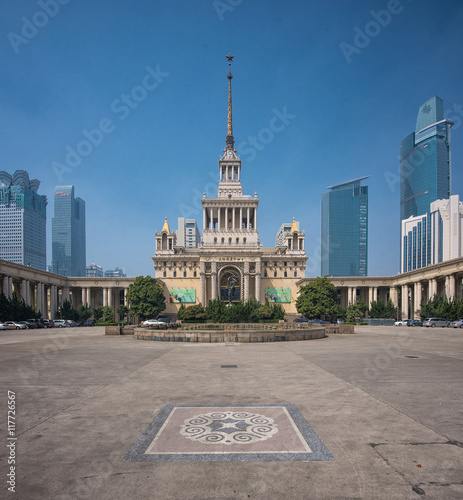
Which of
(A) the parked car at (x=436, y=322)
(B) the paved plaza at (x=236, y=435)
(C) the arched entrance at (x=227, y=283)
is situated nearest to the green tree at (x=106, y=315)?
(C) the arched entrance at (x=227, y=283)

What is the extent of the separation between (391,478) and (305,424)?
2.48m

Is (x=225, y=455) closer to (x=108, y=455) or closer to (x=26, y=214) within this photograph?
(x=108, y=455)

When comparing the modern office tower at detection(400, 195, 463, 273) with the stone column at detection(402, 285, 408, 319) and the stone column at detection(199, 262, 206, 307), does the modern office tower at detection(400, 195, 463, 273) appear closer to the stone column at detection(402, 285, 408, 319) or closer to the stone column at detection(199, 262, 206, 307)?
the stone column at detection(402, 285, 408, 319)

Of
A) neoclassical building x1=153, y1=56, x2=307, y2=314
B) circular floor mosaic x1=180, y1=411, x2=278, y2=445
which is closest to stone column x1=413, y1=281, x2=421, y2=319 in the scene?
neoclassical building x1=153, y1=56, x2=307, y2=314

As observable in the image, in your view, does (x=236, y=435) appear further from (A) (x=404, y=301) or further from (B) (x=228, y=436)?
(A) (x=404, y=301)

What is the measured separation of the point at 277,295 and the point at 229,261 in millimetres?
14909

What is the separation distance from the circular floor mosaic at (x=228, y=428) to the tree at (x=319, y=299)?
205ft

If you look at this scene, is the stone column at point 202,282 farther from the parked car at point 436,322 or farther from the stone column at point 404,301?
the parked car at point 436,322

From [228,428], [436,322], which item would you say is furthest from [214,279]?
[228,428]

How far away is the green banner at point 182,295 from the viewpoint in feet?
291

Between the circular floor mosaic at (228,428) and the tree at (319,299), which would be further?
the tree at (319,299)

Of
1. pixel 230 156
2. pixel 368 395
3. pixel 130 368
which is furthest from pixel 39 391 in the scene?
pixel 230 156

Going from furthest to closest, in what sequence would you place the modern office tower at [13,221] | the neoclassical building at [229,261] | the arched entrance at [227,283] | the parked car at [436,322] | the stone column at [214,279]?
the modern office tower at [13,221] → the arched entrance at [227,283] → the neoclassical building at [229,261] → the stone column at [214,279] → the parked car at [436,322]

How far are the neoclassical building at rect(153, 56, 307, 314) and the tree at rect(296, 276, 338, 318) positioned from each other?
55.7 feet
